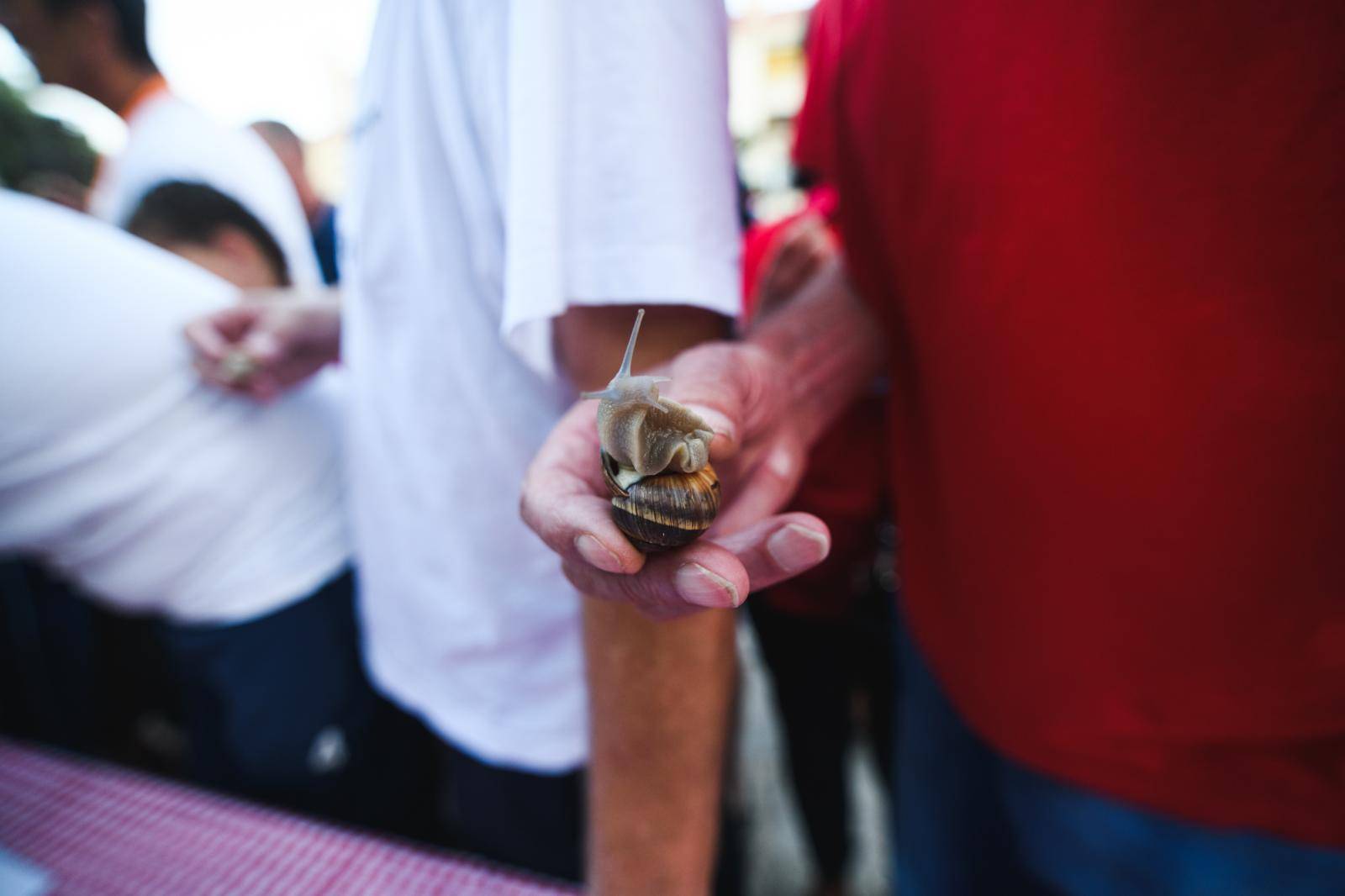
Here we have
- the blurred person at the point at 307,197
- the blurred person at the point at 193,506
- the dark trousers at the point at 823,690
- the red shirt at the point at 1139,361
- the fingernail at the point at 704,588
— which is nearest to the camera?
the fingernail at the point at 704,588

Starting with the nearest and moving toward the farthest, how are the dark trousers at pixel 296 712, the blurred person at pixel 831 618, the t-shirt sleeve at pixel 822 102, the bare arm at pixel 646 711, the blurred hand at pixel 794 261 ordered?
the bare arm at pixel 646 711, the t-shirt sleeve at pixel 822 102, the dark trousers at pixel 296 712, the blurred hand at pixel 794 261, the blurred person at pixel 831 618

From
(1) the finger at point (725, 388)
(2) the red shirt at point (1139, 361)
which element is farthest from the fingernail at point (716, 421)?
(2) the red shirt at point (1139, 361)

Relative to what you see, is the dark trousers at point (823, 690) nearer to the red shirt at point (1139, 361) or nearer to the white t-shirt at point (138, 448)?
the red shirt at point (1139, 361)

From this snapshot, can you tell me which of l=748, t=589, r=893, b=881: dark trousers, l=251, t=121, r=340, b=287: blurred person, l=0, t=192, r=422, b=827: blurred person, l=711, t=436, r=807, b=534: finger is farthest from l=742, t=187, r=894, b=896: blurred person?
l=251, t=121, r=340, b=287: blurred person

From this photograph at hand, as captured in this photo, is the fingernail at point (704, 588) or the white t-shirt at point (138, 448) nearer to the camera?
the fingernail at point (704, 588)

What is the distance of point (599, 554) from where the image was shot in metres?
0.56

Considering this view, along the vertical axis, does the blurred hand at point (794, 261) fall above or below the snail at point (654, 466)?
above

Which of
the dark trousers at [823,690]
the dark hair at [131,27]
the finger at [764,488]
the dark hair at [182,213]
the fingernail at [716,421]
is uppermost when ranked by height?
the dark hair at [131,27]

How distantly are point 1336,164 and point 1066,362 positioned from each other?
30cm

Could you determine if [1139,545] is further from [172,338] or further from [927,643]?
[172,338]

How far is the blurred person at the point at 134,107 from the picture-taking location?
66.1 inches

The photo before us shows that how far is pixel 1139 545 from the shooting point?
81cm

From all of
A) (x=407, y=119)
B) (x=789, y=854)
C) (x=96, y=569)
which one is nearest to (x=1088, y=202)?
(x=407, y=119)

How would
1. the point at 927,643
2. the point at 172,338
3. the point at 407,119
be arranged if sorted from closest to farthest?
the point at 407,119 < the point at 927,643 < the point at 172,338
